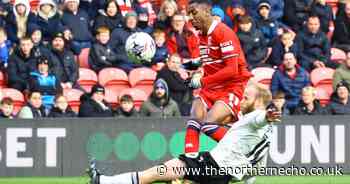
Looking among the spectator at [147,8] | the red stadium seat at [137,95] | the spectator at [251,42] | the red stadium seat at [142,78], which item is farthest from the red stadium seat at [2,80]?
the spectator at [251,42]

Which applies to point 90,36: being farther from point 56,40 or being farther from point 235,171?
point 235,171

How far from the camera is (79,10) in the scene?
1939 cm

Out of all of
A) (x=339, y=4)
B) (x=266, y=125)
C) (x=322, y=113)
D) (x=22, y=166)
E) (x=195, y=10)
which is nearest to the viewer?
(x=266, y=125)

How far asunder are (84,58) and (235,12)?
9.17 ft

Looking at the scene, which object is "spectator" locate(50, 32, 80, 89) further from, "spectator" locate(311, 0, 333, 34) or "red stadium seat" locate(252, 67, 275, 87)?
"spectator" locate(311, 0, 333, 34)

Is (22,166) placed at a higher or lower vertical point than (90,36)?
lower

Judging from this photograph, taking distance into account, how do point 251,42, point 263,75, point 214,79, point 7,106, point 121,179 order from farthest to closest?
point 251,42, point 263,75, point 7,106, point 214,79, point 121,179

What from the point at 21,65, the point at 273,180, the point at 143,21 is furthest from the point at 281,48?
the point at 21,65

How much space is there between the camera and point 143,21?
757 inches

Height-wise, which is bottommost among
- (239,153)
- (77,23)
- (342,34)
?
(239,153)

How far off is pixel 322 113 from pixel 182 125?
8.61 feet

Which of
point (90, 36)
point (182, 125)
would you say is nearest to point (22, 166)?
point (182, 125)

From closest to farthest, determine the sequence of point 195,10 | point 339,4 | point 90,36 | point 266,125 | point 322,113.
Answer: point 266,125 < point 195,10 < point 322,113 < point 90,36 < point 339,4

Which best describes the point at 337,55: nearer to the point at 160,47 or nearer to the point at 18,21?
the point at 160,47
